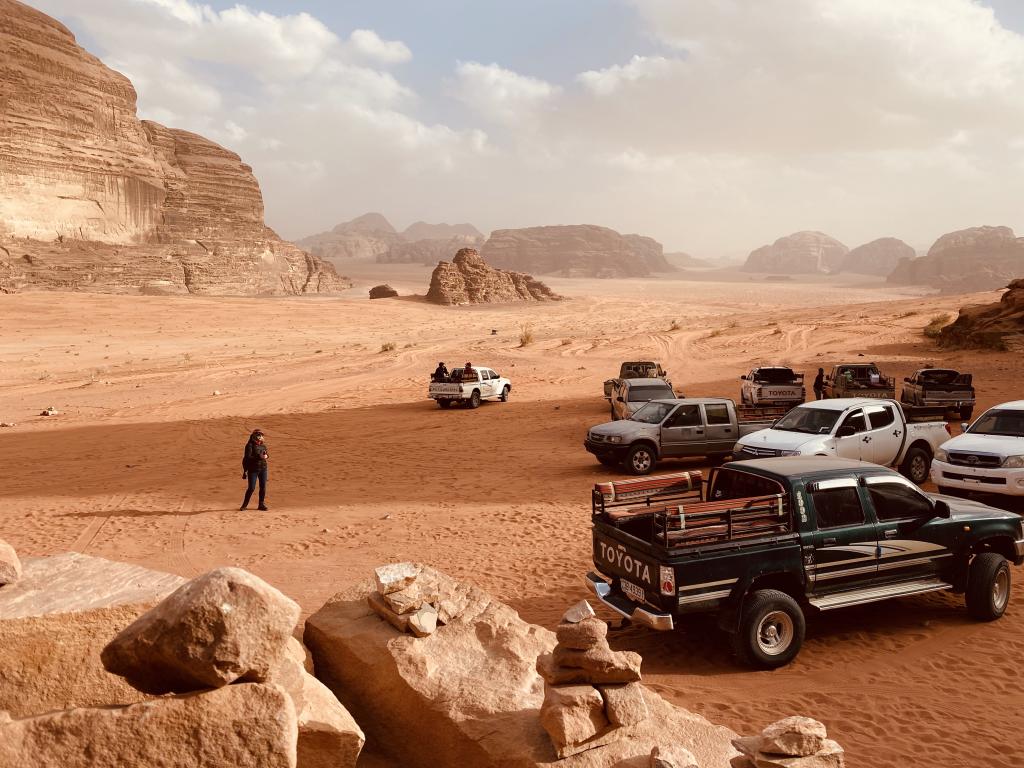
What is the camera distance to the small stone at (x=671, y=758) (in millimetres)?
4090

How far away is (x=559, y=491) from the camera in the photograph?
15.0 meters

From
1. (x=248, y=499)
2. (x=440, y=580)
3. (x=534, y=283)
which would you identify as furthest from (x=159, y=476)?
(x=534, y=283)

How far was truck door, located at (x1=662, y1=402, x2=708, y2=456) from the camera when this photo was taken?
16641 mm

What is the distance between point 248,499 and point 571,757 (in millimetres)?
10694

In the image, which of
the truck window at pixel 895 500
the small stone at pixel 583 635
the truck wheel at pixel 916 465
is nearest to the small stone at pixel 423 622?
the small stone at pixel 583 635

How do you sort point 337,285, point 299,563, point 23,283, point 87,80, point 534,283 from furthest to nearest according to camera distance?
1. point 337,285
2. point 534,283
3. point 87,80
4. point 23,283
5. point 299,563

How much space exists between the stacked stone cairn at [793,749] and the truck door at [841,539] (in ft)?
11.4

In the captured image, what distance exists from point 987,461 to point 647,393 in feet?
30.7

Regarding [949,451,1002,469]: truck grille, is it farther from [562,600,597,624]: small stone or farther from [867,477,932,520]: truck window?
[562,600,597,624]: small stone

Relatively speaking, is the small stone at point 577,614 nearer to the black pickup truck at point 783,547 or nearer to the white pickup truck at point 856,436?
the black pickup truck at point 783,547

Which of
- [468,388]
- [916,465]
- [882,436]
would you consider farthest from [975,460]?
[468,388]

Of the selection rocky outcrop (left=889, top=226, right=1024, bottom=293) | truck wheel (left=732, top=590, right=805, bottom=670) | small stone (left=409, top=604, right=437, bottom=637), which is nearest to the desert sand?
truck wheel (left=732, top=590, right=805, bottom=670)

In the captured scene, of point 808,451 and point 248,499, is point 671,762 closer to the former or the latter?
point 808,451

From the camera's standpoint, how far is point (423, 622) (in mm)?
5996
